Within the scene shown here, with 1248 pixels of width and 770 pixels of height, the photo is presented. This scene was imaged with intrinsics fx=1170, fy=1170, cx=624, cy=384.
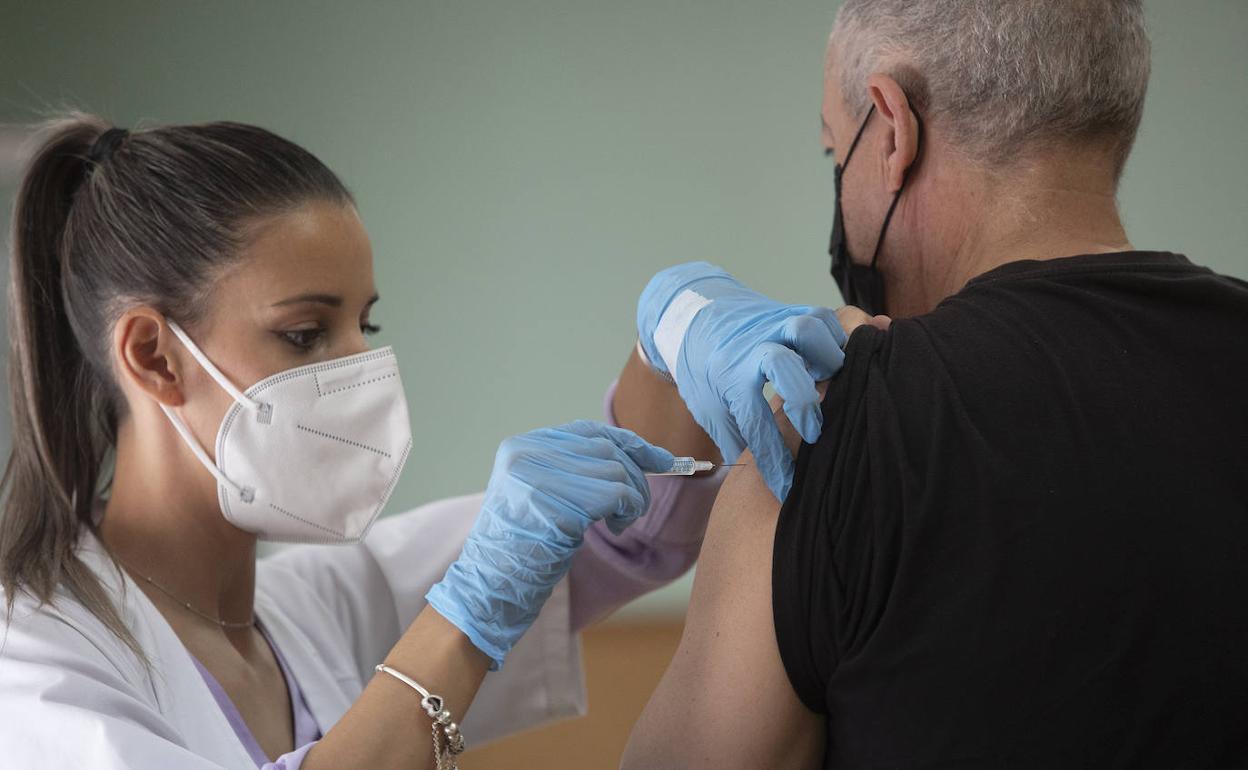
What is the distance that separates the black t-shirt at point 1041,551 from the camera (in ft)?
3.07

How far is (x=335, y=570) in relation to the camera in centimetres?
178

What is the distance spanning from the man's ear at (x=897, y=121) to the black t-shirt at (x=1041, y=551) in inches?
10.4

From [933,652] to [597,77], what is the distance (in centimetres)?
277

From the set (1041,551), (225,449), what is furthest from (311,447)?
(1041,551)

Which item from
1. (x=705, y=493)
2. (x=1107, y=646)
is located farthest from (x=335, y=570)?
(x=1107, y=646)

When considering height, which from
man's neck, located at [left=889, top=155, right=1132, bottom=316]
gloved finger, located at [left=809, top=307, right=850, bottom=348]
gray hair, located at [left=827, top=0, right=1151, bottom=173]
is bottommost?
gloved finger, located at [left=809, top=307, right=850, bottom=348]

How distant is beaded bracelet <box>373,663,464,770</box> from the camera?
122 cm

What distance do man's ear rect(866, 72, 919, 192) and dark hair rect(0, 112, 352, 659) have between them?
2.51ft

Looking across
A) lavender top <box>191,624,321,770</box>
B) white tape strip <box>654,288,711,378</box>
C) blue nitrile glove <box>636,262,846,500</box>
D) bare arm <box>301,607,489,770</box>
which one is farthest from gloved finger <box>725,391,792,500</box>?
lavender top <box>191,624,321,770</box>

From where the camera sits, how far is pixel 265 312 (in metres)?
1.49

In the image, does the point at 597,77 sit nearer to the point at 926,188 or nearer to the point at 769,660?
the point at 926,188

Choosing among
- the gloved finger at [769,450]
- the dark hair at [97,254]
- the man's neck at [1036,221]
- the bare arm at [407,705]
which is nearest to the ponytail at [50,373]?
the dark hair at [97,254]

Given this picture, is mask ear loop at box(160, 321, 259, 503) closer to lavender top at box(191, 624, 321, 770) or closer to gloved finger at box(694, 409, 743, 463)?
lavender top at box(191, 624, 321, 770)

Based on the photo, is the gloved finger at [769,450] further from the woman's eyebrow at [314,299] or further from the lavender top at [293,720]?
the woman's eyebrow at [314,299]
